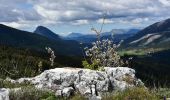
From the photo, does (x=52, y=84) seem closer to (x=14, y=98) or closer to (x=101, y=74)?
(x=101, y=74)

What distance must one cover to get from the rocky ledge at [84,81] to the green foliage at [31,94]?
49 cm

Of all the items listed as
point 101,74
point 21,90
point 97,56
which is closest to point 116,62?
point 97,56

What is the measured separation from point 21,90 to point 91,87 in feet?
8.68

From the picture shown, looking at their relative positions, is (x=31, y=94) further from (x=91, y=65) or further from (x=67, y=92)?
(x=91, y=65)

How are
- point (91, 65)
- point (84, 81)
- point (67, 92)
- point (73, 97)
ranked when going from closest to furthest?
point (73, 97) < point (67, 92) < point (84, 81) < point (91, 65)

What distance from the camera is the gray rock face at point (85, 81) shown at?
1246cm

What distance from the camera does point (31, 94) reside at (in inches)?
421

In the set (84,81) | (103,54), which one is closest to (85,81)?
(84,81)

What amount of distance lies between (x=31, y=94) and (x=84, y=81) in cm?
266

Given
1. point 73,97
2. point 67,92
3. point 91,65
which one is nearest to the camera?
point 73,97

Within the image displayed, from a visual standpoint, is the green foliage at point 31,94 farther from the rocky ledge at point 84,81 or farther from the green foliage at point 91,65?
the green foliage at point 91,65

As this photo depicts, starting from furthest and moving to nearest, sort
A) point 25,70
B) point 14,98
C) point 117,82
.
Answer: point 25,70
point 117,82
point 14,98

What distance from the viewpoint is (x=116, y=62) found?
56.0ft

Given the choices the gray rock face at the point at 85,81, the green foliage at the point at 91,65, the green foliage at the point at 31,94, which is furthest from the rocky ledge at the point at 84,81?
the green foliage at the point at 91,65
